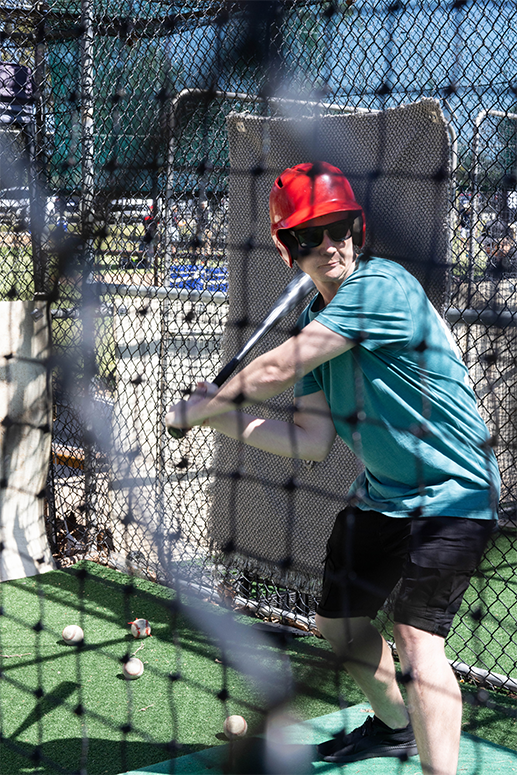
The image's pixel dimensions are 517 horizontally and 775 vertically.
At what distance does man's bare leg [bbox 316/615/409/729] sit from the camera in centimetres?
202

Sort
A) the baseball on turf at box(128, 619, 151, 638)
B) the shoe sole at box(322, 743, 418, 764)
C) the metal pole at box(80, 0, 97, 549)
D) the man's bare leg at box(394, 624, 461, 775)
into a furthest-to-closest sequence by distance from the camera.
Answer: the metal pole at box(80, 0, 97, 549) < the baseball on turf at box(128, 619, 151, 638) < the shoe sole at box(322, 743, 418, 764) < the man's bare leg at box(394, 624, 461, 775)

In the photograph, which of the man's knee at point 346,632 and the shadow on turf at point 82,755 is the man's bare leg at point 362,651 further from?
the shadow on turf at point 82,755

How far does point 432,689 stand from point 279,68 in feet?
7.46

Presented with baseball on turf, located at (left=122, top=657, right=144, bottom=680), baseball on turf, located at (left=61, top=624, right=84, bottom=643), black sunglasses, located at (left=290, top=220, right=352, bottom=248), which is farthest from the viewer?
baseball on turf, located at (left=61, top=624, right=84, bottom=643)

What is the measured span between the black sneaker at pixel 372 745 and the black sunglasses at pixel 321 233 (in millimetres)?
1383

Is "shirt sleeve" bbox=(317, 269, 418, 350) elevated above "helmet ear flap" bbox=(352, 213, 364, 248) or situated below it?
below

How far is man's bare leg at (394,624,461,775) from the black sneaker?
1.83 ft

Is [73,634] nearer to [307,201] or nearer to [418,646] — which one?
[418,646]

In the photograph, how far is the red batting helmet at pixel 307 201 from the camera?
186cm

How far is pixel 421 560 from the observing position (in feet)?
5.71

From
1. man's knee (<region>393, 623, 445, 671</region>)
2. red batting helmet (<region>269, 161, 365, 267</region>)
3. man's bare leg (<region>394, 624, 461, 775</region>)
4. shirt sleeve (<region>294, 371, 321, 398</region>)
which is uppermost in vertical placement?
red batting helmet (<region>269, 161, 365, 267</region>)

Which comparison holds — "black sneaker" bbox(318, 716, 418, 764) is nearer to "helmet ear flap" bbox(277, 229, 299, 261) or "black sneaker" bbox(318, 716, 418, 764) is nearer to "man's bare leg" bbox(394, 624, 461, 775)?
"man's bare leg" bbox(394, 624, 461, 775)

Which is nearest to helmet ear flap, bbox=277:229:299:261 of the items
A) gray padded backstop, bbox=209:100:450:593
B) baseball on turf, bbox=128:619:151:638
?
gray padded backstop, bbox=209:100:450:593

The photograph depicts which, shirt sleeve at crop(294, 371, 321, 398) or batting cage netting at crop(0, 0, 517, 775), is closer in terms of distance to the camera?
shirt sleeve at crop(294, 371, 321, 398)
